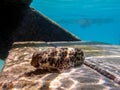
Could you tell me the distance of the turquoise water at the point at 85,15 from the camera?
39150mm

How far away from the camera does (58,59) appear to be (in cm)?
306

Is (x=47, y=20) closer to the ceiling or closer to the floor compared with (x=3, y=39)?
closer to the ceiling

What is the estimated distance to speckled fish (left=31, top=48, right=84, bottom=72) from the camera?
3.04 m

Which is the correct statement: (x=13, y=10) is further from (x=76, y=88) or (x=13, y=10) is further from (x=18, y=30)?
(x=76, y=88)

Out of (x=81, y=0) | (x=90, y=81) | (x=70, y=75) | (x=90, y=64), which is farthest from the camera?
(x=81, y=0)

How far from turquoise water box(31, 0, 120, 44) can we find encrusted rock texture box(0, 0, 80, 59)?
2245 cm

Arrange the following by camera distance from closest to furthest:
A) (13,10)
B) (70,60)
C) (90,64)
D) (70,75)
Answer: (70,75)
(70,60)
(90,64)
(13,10)

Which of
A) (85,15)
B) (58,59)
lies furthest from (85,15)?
(58,59)

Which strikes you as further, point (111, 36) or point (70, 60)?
point (111, 36)

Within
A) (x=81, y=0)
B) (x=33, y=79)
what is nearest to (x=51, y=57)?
(x=33, y=79)

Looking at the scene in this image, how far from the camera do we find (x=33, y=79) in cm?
277

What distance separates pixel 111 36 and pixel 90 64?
100258 millimetres

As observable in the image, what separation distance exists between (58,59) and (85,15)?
179ft

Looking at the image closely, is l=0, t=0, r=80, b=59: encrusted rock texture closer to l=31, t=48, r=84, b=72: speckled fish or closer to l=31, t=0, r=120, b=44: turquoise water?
l=31, t=48, r=84, b=72: speckled fish
